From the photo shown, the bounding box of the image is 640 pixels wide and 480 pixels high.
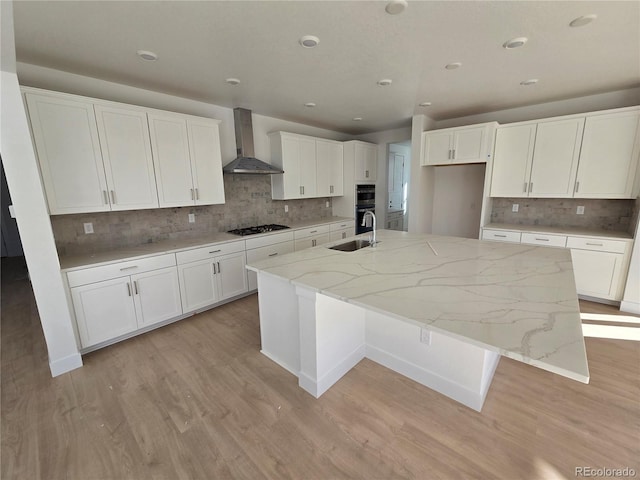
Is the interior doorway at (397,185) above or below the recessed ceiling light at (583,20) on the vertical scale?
below

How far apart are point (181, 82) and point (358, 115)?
2.45 meters

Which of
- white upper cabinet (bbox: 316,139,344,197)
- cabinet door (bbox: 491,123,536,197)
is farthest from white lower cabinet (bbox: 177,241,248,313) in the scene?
cabinet door (bbox: 491,123,536,197)

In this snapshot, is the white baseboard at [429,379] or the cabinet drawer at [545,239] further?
the cabinet drawer at [545,239]

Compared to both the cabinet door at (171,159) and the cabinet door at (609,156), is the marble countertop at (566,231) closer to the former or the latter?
the cabinet door at (609,156)

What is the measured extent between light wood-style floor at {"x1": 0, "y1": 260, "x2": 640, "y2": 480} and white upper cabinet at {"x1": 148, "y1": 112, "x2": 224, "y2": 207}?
1.74m

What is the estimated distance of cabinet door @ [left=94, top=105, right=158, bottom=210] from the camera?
2.50 meters

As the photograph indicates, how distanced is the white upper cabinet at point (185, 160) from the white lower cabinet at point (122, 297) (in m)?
0.77

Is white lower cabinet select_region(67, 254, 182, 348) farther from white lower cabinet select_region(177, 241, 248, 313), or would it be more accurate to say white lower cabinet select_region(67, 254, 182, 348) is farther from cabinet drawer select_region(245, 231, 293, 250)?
cabinet drawer select_region(245, 231, 293, 250)

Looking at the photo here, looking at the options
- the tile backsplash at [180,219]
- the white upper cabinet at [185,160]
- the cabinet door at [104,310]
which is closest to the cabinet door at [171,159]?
the white upper cabinet at [185,160]

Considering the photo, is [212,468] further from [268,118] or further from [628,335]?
[268,118]

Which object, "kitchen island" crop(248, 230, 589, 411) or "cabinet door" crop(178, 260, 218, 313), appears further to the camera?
"cabinet door" crop(178, 260, 218, 313)

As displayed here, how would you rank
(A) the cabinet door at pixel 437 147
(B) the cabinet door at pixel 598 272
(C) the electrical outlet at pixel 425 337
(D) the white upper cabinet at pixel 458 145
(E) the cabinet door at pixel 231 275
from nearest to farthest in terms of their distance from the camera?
(C) the electrical outlet at pixel 425 337
(B) the cabinet door at pixel 598 272
(E) the cabinet door at pixel 231 275
(D) the white upper cabinet at pixel 458 145
(A) the cabinet door at pixel 437 147

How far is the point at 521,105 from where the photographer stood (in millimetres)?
3701

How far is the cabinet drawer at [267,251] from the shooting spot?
3528 millimetres
